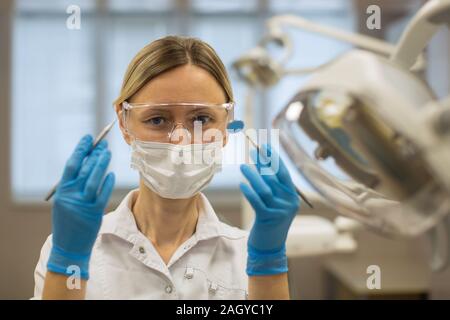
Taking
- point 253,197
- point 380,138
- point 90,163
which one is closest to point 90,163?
point 90,163

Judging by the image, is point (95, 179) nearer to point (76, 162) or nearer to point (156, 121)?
point (76, 162)

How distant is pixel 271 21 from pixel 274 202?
3.80 ft

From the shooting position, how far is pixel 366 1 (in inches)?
44.3

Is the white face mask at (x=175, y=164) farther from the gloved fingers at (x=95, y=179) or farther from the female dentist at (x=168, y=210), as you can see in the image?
the gloved fingers at (x=95, y=179)

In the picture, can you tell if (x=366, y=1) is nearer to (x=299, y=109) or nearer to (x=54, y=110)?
(x=299, y=109)

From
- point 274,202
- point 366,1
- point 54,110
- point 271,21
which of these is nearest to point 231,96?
point 274,202

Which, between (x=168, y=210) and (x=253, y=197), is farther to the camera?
(x=168, y=210)

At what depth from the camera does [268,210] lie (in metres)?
0.77

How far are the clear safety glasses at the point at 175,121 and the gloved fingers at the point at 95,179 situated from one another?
13cm

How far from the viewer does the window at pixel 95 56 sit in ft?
3.99

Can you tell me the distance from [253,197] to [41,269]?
38 cm

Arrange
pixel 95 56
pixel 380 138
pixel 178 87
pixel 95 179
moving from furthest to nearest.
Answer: pixel 95 56
pixel 178 87
pixel 95 179
pixel 380 138

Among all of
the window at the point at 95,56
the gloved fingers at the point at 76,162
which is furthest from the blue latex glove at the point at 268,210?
the gloved fingers at the point at 76,162

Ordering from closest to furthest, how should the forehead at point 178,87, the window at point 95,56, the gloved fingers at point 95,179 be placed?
the gloved fingers at point 95,179, the forehead at point 178,87, the window at point 95,56
